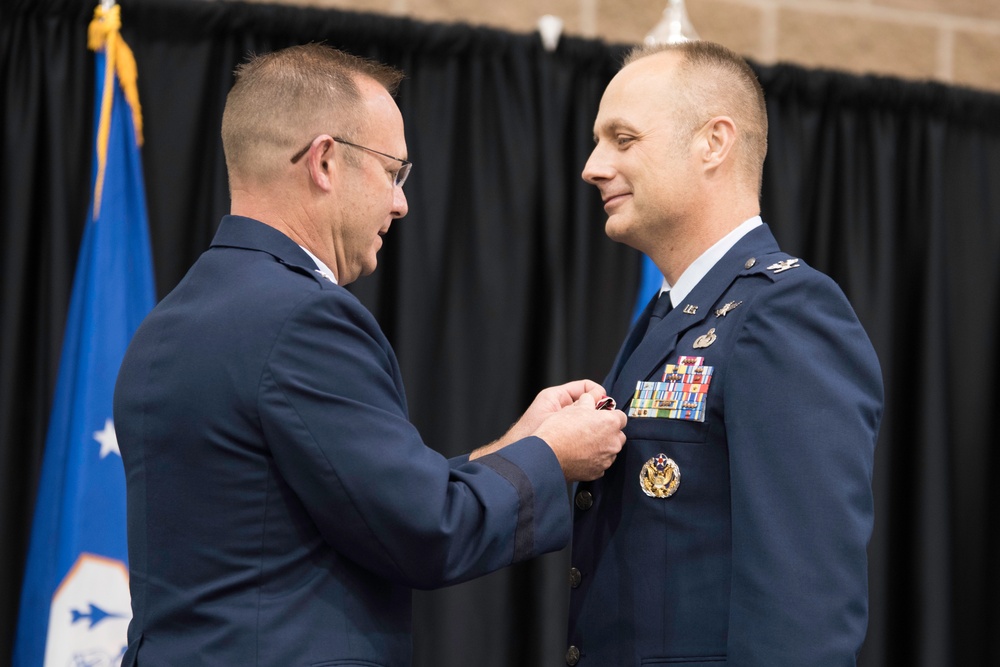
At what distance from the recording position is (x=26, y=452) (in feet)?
10.1

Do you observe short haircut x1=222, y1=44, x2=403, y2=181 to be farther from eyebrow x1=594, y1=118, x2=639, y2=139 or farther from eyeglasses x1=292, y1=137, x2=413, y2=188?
eyebrow x1=594, y1=118, x2=639, y2=139

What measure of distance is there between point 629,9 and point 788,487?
2551mm

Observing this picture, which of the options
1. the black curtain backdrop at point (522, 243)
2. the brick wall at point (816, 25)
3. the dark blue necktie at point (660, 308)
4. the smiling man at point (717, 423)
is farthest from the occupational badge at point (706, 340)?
A: the brick wall at point (816, 25)

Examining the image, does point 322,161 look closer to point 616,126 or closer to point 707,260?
point 616,126

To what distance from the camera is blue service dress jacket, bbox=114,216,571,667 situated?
1.57 m

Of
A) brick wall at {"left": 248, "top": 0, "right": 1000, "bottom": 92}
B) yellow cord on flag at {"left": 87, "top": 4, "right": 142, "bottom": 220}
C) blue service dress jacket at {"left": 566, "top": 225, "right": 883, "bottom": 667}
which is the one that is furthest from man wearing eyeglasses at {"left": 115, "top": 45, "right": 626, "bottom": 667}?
brick wall at {"left": 248, "top": 0, "right": 1000, "bottom": 92}

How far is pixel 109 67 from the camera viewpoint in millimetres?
3049

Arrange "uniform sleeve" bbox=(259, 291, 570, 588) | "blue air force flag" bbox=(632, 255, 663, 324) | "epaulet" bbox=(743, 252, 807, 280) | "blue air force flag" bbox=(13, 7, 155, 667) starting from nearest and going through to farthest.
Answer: "uniform sleeve" bbox=(259, 291, 570, 588)
"epaulet" bbox=(743, 252, 807, 280)
"blue air force flag" bbox=(13, 7, 155, 667)
"blue air force flag" bbox=(632, 255, 663, 324)

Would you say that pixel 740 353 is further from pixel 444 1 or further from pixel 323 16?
pixel 444 1

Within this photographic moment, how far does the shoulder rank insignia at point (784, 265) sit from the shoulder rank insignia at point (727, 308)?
75 mm

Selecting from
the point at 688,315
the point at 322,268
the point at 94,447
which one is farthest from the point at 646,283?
the point at 322,268

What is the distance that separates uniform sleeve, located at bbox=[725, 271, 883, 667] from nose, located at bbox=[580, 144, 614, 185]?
0.53m

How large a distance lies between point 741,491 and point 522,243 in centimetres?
185

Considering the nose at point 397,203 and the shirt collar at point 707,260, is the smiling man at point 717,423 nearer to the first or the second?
the shirt collar at point 707,260
